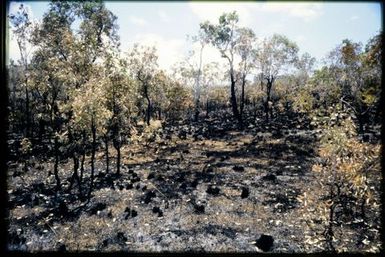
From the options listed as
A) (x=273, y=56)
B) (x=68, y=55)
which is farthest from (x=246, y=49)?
(x=68, y=55)

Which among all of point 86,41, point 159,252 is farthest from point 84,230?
point 86,41

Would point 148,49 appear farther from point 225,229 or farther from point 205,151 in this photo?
point 225,229

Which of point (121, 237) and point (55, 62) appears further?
point (55, 62)

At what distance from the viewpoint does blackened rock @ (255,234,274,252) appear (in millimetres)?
14383

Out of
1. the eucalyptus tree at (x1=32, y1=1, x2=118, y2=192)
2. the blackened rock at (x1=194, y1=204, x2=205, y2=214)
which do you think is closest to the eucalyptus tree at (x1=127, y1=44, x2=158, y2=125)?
the eucalyptus tree at (x1=32, y1=1, x2=118, y2=192)

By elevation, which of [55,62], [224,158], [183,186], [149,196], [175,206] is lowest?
[175,206]

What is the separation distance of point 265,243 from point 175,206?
6495 mm

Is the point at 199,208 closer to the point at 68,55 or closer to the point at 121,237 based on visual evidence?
the point at 121,237

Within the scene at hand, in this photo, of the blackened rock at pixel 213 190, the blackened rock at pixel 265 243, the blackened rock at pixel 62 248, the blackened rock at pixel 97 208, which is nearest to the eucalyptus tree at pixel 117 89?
the blackened rock at pixel 97 208

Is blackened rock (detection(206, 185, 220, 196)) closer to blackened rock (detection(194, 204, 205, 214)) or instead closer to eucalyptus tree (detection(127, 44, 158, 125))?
blackened rock (detection(194, 204, 205, 214))

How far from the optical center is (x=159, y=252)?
47.1 ft

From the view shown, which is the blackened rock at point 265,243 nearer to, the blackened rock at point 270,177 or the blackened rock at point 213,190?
the blackened rock at point 213,190

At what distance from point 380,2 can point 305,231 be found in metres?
11.1

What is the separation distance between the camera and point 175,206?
19.8m
